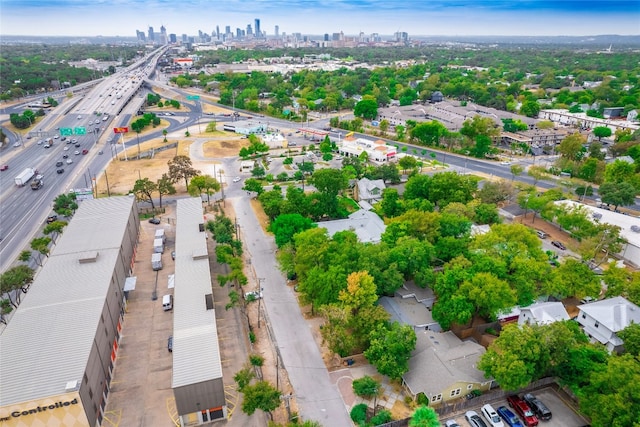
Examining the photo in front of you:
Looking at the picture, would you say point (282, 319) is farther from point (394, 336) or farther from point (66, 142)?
point (66, 142)

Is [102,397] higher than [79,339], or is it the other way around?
[79,339]

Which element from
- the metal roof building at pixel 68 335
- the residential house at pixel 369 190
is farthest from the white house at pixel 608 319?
the metal roof building at pixel 68 335

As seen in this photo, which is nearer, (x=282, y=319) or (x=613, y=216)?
(x=282, y=319)

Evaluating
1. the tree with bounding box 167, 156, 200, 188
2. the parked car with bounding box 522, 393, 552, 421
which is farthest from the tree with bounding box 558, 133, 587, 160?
the tree with bounding box 167, 156, 200, 188

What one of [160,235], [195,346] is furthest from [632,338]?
[160,235]

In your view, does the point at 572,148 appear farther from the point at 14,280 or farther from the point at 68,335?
the point at 14,280

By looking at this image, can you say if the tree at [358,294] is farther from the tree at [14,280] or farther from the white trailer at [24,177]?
the white trailer at [24,177]

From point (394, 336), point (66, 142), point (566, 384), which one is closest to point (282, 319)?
point (394, 336)
